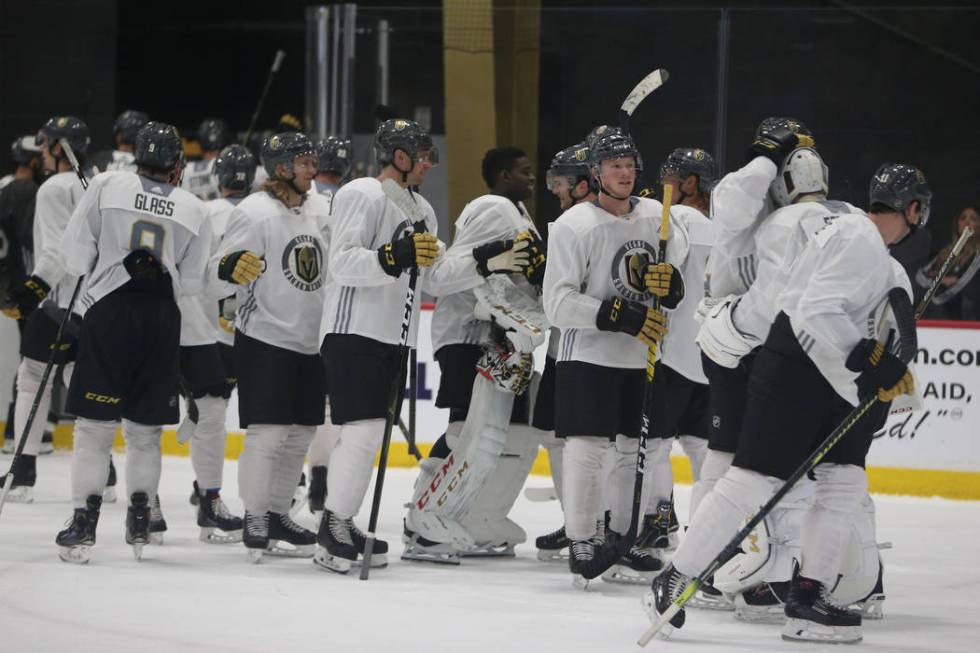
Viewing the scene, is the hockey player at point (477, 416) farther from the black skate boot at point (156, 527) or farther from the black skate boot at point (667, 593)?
the black skate boot at point (667, 593)

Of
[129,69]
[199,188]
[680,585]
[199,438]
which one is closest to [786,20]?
[199,188]

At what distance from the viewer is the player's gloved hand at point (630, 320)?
4281 mm

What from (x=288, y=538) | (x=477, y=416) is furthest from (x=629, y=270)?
(x=288, y=538)

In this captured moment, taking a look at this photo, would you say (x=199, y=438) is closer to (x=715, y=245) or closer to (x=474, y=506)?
(x=474, y=506)

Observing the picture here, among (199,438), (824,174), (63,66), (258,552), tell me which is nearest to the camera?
(824,174)

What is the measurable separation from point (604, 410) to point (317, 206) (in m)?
1.27

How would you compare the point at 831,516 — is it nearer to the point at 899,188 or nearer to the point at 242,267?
the point at 899,188

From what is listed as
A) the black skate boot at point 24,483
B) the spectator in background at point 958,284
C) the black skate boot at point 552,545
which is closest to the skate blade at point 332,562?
the black skate boot at point 552,545

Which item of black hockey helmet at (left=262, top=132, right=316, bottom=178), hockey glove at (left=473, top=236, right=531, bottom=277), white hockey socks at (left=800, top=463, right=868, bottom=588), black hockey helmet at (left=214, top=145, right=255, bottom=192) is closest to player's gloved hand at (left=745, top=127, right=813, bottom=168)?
white hockey socks at (left=800, top=463, right=868, bottom=588)

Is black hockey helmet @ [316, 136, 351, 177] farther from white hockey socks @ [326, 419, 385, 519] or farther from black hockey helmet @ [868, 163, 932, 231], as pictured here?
black hockey helmet @ [868, 163, 932, 231]

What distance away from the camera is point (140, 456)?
469 centimetres

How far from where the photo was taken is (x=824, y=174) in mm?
3986

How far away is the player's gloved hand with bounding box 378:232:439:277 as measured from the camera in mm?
4453

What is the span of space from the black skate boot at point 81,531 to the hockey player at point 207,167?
2.38 meters
